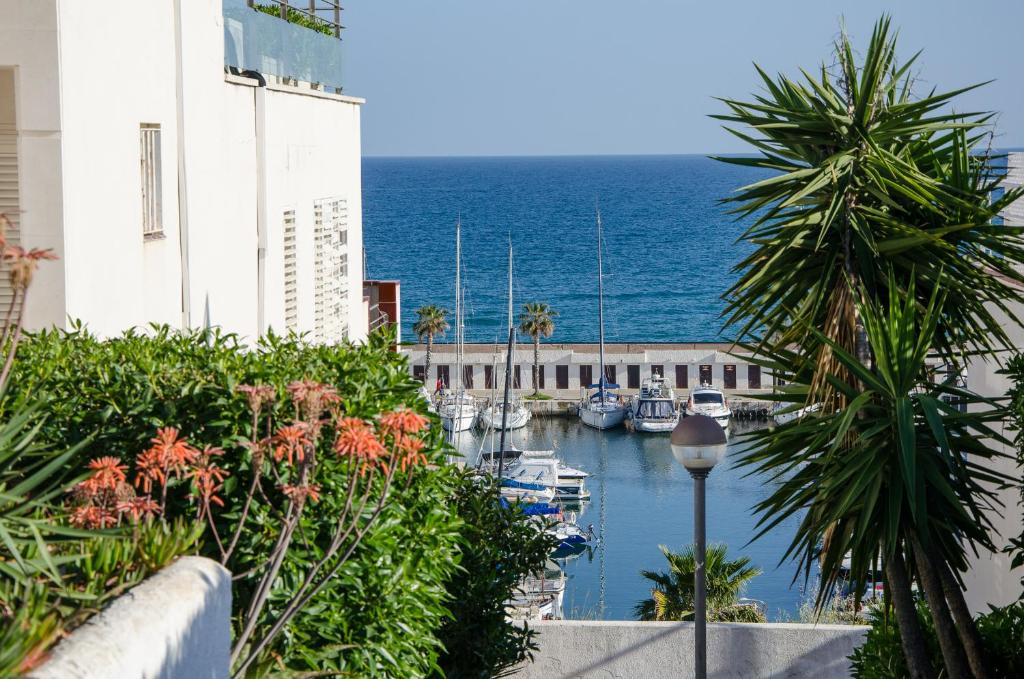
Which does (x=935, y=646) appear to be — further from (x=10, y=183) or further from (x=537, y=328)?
(x=537, y=328)

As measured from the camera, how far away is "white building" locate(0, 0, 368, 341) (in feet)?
23.9

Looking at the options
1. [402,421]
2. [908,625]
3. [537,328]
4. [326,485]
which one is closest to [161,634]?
[402,421]

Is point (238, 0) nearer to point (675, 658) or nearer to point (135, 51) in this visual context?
point (135, 51)

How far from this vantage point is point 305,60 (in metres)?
12.8

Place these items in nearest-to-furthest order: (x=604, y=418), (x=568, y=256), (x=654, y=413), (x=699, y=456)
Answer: (x=699, y=456), (x=604, y=418), (x=654, y=413), (x=568, y=256)

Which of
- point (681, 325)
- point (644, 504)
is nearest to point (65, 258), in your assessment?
point (644, 504)

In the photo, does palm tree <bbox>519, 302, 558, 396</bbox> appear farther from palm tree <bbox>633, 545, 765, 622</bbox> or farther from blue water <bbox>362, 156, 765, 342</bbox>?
palm tree <bbox>633, 545, 765, 622</bbox>

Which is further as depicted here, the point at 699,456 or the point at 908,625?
the point at 699,456

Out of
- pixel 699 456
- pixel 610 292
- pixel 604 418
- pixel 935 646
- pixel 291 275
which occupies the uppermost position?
pixel 291 275

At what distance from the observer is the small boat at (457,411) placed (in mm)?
55500

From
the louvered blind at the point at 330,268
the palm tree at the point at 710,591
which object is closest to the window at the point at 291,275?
the louvered blind at the point at 330,268

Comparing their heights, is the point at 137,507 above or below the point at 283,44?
below

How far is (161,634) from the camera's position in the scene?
363cm

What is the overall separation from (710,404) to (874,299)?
171 feet
